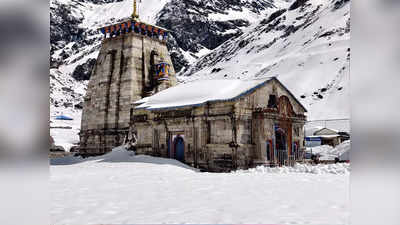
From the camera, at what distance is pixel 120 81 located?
91.6 feet

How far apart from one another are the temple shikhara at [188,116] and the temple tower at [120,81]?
0.08m

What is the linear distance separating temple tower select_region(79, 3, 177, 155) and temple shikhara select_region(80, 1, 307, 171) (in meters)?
0.08

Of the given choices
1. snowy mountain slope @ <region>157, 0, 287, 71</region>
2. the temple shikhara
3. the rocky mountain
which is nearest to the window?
the temple shikhara

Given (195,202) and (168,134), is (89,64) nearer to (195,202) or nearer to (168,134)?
(168,134)

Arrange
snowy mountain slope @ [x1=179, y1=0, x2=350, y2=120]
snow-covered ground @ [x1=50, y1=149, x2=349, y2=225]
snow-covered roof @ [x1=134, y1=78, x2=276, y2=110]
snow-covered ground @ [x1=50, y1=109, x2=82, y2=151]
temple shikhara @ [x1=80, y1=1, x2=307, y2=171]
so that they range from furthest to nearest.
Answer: snowy mountain slope @ [x1=179, y1=0, x2=350, y2=120], snow-covered ground @ [x1=50, y1=109, x2=82, y2=151], snow-covered roof @ [x1=134, y1=78, x2=276, y2=110], temple shikhara @ [x1=80, y1=1, x2=307, y2=171], snow-covered ground @ [x1=50, y1=149, x2=349, y2=225]

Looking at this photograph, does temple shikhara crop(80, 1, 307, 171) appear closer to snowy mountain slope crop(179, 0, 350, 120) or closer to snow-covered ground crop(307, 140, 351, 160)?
snow-covered ground crop(307, 140, 351, 160)

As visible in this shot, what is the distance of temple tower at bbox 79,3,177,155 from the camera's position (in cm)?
2727

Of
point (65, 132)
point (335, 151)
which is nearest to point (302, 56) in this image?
point (335, 151)

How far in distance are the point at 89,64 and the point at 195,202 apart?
10689 centimetres

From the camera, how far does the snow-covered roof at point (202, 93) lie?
19528 mm

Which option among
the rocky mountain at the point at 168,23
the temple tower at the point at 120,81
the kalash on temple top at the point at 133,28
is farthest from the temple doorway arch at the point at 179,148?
the rocky mountain at the point at 168,23

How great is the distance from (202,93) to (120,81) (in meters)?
9.44

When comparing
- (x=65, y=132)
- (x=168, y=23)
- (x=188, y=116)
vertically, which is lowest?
(x=65, y=132)

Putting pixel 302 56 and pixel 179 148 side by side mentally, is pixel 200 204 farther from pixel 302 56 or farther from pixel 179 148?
pixel 302 56
